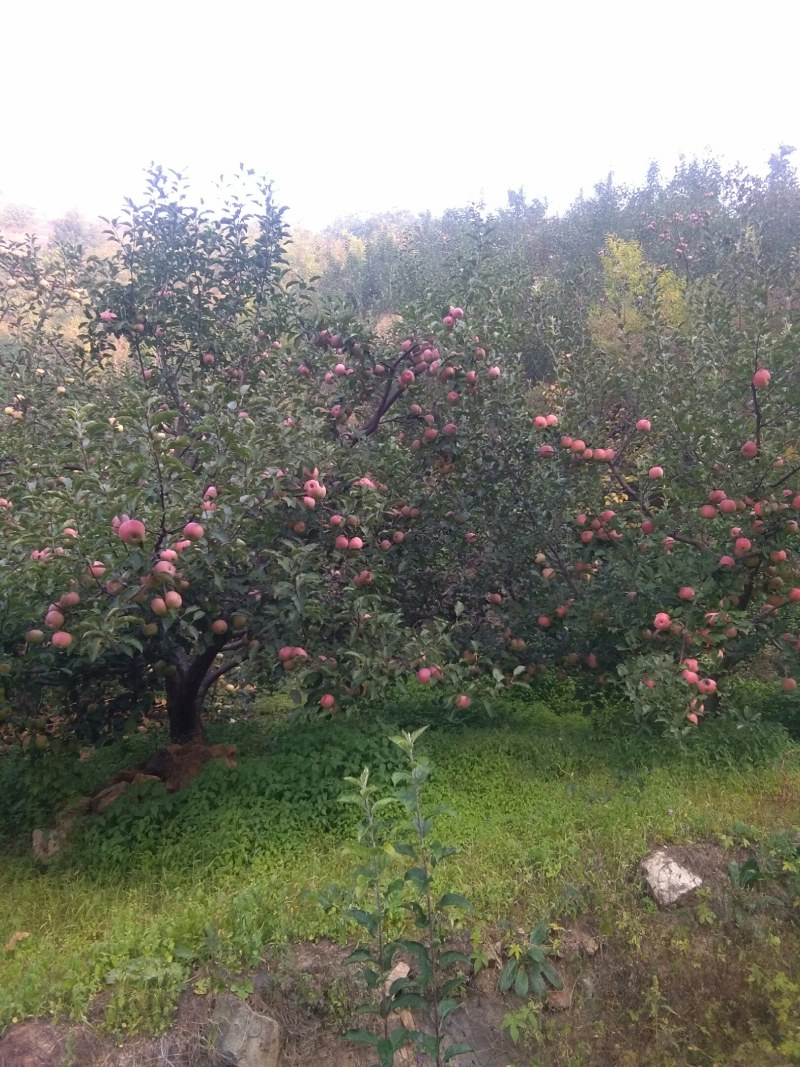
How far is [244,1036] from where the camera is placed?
8.57 ft

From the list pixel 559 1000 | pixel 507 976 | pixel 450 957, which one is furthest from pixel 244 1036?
pixel 559 1000

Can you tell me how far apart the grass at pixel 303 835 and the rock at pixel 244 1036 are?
0.13 meters

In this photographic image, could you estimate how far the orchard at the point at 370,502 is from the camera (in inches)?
137

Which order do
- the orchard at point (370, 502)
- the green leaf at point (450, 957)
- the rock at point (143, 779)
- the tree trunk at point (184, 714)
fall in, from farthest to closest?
the tree trunk at point (184, 714)
the rock at point (143, 779)
the orchard at point (370, 502)
the green leaf at point (450, 957)

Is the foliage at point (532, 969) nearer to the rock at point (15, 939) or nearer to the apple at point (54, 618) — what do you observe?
the rock at point (15, 939)

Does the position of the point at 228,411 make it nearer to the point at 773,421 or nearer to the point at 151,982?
the point at 151,982

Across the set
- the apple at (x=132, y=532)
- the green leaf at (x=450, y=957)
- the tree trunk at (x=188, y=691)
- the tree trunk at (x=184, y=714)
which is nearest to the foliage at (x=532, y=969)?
the green leaf at (x=450, y=957)

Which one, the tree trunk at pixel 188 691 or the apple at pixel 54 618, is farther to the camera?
the tree trunk at pixel 188 691

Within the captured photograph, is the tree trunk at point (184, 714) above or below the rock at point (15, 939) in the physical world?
above

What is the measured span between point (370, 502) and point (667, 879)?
2.56 metres

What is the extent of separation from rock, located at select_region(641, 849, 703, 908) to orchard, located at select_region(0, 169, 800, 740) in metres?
0.94

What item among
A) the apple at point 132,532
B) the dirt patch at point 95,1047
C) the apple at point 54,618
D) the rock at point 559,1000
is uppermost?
the apple at point 132,532

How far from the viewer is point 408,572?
5.38 meters

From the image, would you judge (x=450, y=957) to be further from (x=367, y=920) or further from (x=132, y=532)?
(x=132, y=532)
